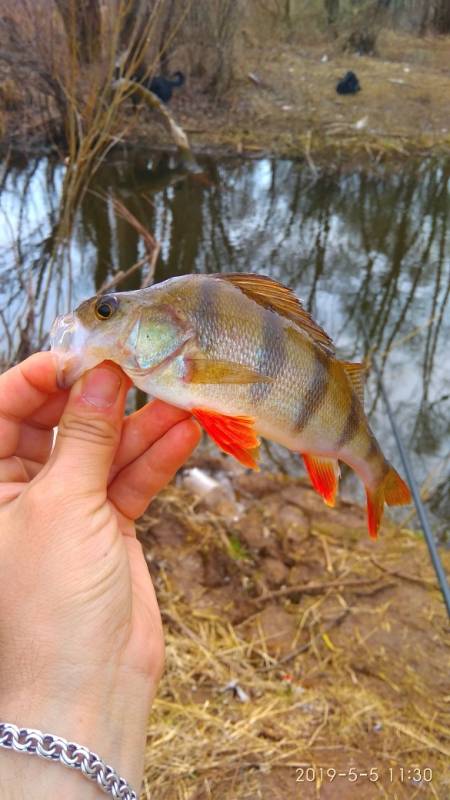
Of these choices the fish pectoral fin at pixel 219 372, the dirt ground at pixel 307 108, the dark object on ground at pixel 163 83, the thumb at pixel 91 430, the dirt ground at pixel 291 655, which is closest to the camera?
the thumb at pixel 91 430

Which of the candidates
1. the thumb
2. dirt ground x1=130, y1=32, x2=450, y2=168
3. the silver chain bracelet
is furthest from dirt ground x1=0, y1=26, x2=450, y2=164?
the silver chain bracelet

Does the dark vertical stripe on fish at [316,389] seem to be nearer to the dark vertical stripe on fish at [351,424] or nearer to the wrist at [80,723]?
the dark vertical stripe on fish at [351,424]

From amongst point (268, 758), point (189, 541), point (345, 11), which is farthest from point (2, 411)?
point (345, 11)

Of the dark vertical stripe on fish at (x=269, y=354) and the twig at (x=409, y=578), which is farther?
the twig at (x=409, y=578)

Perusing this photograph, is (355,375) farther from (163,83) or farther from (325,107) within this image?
(325,107)

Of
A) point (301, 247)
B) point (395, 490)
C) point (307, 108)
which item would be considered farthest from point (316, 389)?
point (307, 108)

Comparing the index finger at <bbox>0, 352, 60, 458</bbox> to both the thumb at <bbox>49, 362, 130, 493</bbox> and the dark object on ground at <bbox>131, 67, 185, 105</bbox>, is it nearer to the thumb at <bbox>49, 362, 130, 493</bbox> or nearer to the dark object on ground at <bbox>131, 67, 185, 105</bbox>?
the thumb at <bbox>49, 362, 130, 493</bbox>

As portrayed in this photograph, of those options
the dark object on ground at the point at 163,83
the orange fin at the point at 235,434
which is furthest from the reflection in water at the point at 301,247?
the orange fin at the point at 235,434

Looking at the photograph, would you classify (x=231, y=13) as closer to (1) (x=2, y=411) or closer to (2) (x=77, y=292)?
(2) (x=77, y=292)
